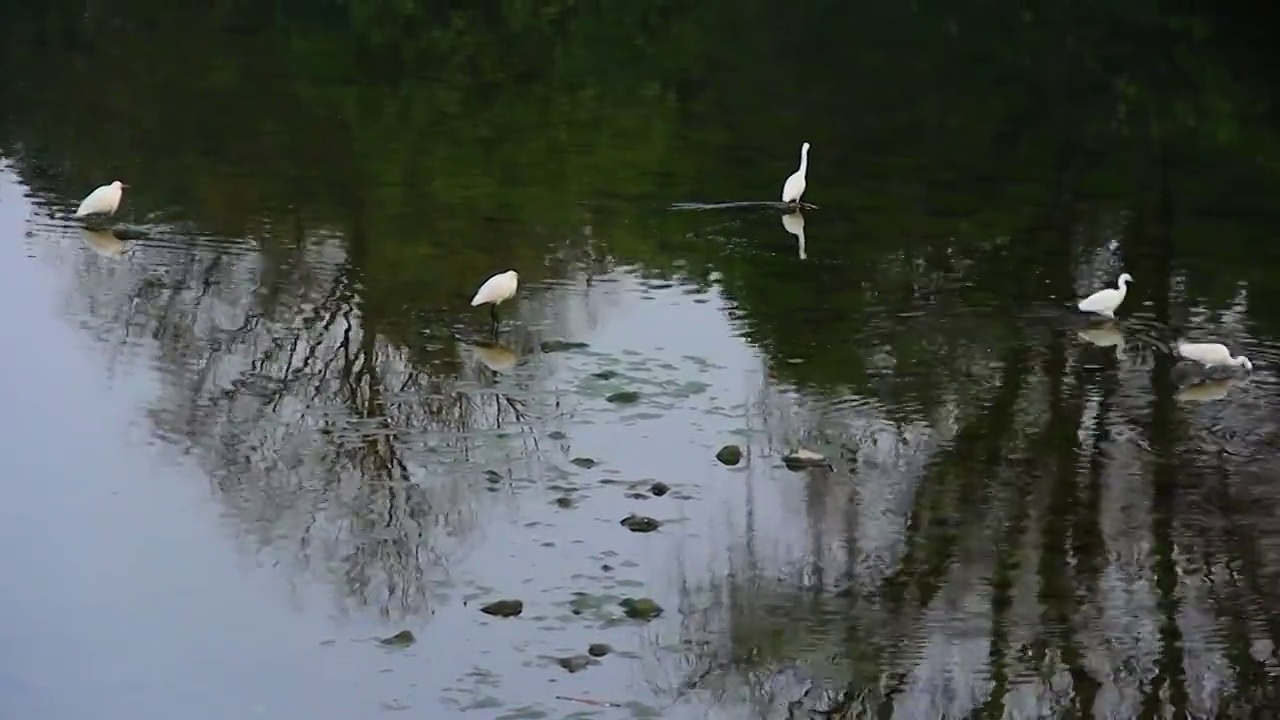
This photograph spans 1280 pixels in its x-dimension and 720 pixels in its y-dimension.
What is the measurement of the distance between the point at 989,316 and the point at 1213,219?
424 centimetres

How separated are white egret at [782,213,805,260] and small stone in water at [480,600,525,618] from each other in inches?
274

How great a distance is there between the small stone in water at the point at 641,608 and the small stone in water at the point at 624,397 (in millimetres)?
2723

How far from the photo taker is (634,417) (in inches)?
422

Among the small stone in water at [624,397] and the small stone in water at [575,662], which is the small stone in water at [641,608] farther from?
the small stone in water at [624,397]

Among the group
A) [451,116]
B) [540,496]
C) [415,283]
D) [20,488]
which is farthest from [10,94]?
[540,496]

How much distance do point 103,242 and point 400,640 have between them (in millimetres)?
7528

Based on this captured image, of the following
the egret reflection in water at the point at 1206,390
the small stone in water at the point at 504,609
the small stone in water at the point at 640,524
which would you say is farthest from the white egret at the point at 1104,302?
the small stone in water at the point at 504,609

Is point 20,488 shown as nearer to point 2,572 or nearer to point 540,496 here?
point 2,572

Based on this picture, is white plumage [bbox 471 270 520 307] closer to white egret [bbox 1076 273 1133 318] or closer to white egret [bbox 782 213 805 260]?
white egret [bbox 782 213 805 260]

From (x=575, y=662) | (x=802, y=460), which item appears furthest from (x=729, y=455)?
(x=575, y=662)

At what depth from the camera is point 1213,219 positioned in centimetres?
1586

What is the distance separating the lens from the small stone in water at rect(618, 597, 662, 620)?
8.27 m

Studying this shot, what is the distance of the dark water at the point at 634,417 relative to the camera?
800cm

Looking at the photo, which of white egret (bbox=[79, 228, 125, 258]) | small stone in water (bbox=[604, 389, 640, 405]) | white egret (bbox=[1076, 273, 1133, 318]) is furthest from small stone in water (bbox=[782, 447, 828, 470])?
white egret (bbox=[79, 228, 125, 258])
